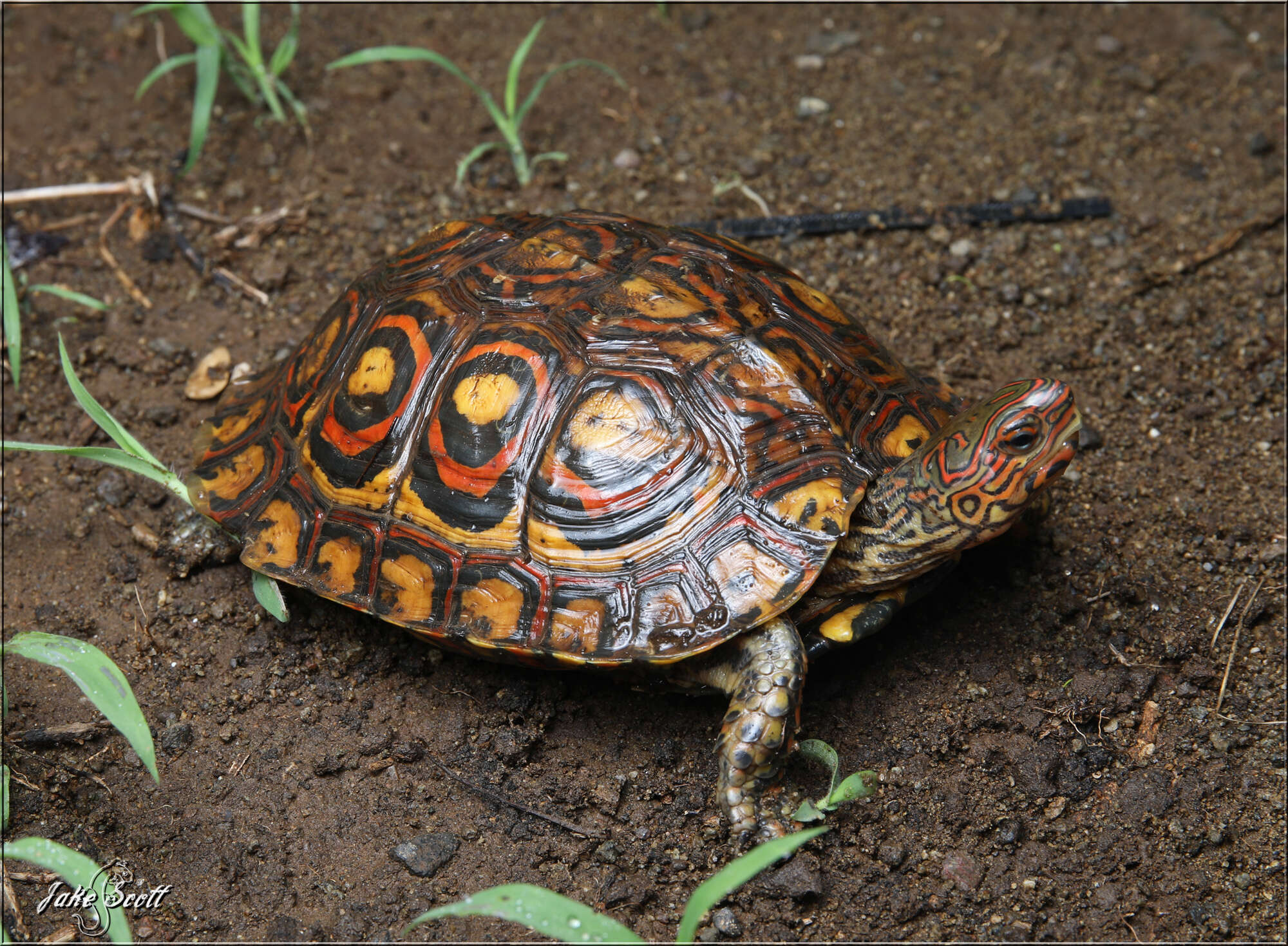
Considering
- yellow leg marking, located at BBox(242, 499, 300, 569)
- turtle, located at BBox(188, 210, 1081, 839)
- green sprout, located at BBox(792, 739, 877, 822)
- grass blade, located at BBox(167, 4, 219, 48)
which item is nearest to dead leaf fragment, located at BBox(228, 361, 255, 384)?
turtle, located at BBox(188, 210, 1081, 839)

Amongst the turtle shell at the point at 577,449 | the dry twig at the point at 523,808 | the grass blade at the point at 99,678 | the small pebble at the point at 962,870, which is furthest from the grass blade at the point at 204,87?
the small pebble at the point at 962,870

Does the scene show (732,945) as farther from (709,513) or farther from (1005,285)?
(1005,285)

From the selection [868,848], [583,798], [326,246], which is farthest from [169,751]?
[326,246]

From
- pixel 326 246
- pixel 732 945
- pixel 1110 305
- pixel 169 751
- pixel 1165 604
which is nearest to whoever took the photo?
pixel 732 945

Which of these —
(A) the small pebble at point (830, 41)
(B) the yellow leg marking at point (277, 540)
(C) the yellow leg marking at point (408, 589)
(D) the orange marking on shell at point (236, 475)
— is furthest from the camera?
(A) the small pebble at point (830, 41)

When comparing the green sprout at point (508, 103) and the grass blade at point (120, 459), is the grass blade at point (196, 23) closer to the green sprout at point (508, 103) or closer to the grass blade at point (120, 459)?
the green sprout at point (508, 103)

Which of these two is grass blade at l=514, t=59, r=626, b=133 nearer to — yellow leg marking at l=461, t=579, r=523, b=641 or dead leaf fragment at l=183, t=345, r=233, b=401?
dead leaf fragment at l=183, t=345, r=233, b=401

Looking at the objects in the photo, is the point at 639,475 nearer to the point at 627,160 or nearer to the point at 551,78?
the point at 627,160

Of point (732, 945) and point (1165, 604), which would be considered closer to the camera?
point (732, 945)
